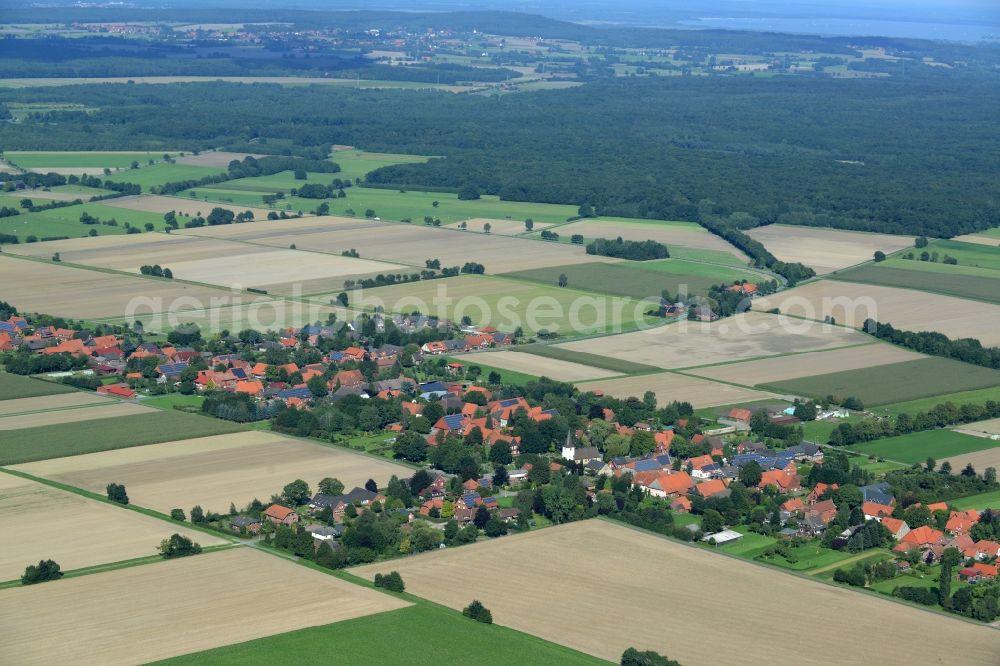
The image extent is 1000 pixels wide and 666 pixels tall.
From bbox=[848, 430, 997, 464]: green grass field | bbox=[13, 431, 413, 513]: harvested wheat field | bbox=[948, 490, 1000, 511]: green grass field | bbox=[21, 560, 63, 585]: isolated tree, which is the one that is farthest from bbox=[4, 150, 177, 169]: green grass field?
bbox=[21, 560, 63, 585]: isolated tree

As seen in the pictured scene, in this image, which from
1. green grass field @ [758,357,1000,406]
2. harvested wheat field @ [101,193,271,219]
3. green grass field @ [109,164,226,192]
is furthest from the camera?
green grass field @ [109,164,226,192]

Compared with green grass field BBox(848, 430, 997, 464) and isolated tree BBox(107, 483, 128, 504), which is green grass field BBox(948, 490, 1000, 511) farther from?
isolated tree BBox(107, 483, 128, 504)

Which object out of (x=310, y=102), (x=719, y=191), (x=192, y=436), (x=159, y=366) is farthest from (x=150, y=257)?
(x=310, y=102)

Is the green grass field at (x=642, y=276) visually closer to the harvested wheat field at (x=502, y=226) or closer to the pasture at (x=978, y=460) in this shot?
the harvested wheat field at (x=502, y=226)

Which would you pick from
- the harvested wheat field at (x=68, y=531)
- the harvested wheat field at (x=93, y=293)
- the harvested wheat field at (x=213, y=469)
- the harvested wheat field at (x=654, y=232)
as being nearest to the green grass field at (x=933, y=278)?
the harvested wheat field at (x=654, y=232)

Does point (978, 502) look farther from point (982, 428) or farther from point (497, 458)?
point (497, 458)

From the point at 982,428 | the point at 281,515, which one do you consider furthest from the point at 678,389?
the point at 281,515
